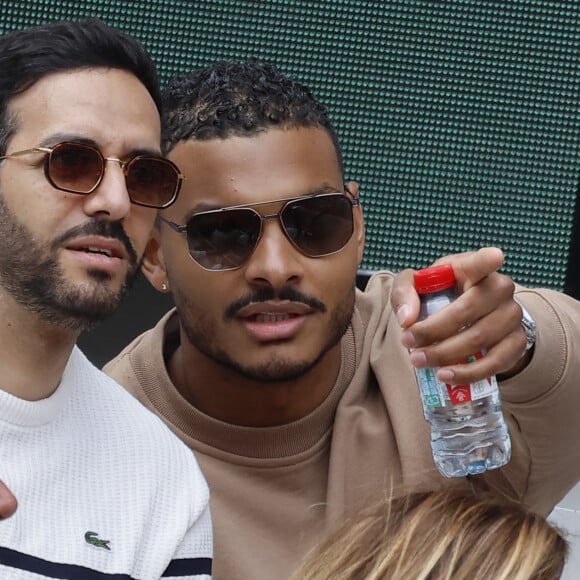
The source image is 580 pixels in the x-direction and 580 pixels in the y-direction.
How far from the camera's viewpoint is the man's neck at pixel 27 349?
159 cm

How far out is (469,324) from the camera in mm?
1560

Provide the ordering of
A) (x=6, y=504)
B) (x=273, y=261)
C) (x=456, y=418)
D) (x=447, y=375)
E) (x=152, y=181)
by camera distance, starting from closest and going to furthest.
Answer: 1. (x=6, y=504)
2. (x=447, y=375)
3. (x=152, y=181)
4. (x=456, y=418)
5. (x=273, y=261)

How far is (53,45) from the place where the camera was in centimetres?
168

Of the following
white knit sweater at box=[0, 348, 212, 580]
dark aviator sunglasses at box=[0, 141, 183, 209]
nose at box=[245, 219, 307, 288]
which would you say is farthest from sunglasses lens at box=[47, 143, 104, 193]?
nose at box=[245, 219, 307, 288]

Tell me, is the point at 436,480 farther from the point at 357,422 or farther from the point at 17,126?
the point at 17,126

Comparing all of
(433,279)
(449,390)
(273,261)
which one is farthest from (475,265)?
(273,261)

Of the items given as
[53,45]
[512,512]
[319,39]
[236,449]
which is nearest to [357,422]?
[236,449]

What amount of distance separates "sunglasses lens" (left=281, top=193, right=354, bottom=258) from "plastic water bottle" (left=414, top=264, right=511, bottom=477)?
1.10 feet

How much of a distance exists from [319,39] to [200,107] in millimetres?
1120

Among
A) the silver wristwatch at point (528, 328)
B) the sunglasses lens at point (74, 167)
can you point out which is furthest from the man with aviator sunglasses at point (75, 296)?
the silver wristwatch at point (528, 328)

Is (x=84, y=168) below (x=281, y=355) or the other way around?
the other way around

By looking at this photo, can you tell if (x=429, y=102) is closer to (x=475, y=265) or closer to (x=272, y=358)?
(x=272, y=358)

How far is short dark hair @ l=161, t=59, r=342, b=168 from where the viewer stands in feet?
6.57

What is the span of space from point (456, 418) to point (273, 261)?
0.38 metres
